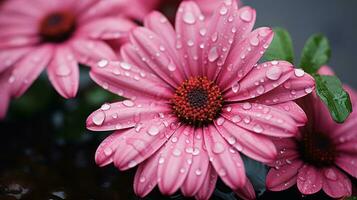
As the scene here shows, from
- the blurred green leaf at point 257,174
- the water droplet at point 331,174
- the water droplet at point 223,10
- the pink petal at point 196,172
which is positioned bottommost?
the water droplet at point 331,174

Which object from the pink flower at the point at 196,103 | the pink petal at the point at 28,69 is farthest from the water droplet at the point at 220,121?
the pink petal at the point at 28,69

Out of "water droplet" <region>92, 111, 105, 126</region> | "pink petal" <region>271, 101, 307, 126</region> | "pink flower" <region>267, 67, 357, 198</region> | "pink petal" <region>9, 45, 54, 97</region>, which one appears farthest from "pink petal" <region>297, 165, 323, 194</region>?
"pink petal" <region>9, 45, 54, 97</region>

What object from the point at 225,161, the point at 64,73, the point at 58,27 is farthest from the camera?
the point at 58,27

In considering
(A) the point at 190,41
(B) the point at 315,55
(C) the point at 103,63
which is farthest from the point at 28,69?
(B) the point at 315,55

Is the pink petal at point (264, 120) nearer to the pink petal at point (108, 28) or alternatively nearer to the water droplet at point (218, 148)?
the water droplet at point (218, 148)

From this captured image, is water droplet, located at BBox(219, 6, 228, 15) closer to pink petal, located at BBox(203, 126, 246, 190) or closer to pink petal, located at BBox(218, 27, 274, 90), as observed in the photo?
pink petal, located at BBox(218, 27, 274, 90)

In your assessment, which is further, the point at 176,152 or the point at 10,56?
the point at 10,56

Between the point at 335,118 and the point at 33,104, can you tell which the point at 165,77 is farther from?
the point at 33,104

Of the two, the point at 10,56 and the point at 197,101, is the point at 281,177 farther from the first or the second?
the point at 10,56
